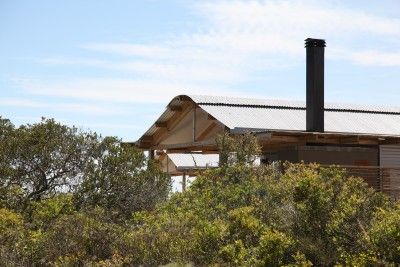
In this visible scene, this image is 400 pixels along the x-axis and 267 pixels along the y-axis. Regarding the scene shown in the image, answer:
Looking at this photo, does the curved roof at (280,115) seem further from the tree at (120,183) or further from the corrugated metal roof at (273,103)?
the tree at (120,183)

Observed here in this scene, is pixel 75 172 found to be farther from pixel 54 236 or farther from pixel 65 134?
pixel 54 236

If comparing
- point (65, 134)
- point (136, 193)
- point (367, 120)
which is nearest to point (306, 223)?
point (136, 193)

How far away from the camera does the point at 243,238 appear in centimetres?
1294

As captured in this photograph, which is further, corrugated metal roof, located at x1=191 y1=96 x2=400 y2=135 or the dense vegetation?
corrugated metal roof, located at x1=191 y1=96 x2=400 y2=135

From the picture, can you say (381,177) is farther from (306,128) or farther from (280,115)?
(280,115)

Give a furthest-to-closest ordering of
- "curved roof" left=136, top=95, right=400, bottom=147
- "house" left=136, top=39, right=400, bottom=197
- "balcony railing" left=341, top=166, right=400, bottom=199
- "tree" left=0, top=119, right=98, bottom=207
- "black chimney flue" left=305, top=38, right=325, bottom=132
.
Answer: "curved roof" left=136, top=95, right=400, bottom=147 → "black chimney flue" left=305, top=38, right=325, bottom=132 → "house" left=136, top=39, right=400, bottom=197 → "balcony railing" left=341, top=166, right=400, bottom=199 → "tree" left=0, top=119, right=98, bottom=207

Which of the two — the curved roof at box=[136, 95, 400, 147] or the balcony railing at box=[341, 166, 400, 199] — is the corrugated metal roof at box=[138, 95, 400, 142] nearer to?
the curved roof at box=[136, 95, 400, 147]

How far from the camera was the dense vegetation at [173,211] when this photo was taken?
38.9 ft

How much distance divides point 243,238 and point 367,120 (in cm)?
1552

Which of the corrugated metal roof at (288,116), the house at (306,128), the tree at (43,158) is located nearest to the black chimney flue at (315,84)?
the house at (306,128)

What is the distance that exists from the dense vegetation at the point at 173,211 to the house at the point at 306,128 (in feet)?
15.4

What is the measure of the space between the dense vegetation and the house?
4709mm

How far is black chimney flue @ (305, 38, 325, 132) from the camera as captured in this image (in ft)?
79.9

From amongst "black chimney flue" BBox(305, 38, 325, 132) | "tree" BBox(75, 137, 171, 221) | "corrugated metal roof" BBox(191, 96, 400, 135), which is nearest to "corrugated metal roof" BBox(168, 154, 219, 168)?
"corrugated metal roof" BBox(191, 96, 400, 135)
